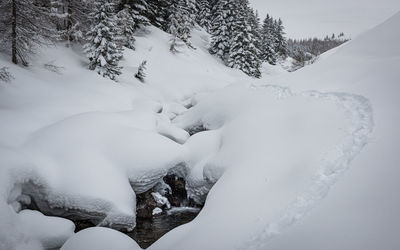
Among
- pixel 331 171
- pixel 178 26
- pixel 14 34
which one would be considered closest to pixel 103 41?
pixel 14 34

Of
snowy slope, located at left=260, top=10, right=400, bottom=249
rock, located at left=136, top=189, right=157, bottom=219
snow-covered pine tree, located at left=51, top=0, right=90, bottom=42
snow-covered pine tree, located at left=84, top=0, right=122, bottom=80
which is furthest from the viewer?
snow-covered pine tree, located at left=51, top=0, right=90, bottom=42

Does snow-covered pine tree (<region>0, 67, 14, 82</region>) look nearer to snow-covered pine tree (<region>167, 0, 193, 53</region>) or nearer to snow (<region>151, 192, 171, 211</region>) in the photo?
snow (<region>151, 192, 171, 211</region>)

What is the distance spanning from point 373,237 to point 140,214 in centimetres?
760

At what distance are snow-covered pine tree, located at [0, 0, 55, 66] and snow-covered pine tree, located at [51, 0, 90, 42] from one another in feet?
14.0

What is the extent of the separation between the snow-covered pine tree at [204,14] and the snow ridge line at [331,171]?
1614 inches

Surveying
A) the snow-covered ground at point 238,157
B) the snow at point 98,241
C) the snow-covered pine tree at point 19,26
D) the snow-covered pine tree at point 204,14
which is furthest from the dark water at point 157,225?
the snow-covered pine tree at point 204,14

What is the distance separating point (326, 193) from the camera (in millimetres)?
4840

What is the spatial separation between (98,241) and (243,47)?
1183 inches

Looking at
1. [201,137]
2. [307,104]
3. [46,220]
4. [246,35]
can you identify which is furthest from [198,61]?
[46,220]

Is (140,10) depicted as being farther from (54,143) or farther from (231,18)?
(54,143)

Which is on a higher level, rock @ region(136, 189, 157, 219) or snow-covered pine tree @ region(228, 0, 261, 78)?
snow-covered pine tree @ region(228, 0, 261, 78)

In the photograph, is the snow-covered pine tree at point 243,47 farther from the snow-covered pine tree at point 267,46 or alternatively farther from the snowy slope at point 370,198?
the snowy slope at point 370,198

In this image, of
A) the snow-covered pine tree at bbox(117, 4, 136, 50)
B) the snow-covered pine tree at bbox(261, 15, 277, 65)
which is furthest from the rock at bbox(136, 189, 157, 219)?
the snow-covered pine tree at bbox(261, 15, 277, 65)

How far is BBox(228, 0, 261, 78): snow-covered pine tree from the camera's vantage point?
31.2 m
